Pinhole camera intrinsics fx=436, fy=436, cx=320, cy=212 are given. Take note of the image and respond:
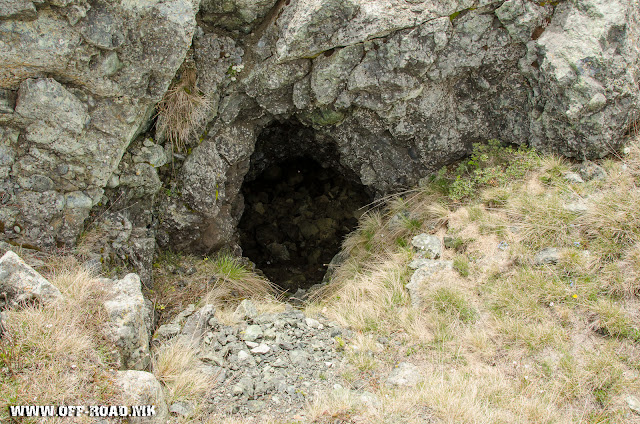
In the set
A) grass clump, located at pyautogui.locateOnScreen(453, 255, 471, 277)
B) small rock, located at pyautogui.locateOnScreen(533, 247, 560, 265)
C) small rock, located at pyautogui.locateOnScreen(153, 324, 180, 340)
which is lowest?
small rock, located at pyautogui.locateOnScreen(153, 324, 180, 340)

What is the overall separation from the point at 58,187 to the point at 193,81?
182cm

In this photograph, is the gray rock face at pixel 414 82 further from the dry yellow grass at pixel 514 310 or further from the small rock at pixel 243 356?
the small rock at pixel 243 356

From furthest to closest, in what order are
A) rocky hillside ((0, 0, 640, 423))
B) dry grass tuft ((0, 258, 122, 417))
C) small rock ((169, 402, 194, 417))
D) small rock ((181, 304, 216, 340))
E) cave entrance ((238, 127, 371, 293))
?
cave entrance ((238, 127, 371, 293)) → small rock ((181, 304, 216, 340)) → rocky hillside ((0, 0, 640, 423)) → small rock ((169, 402, 194, 417)) → dry grass tuft ((0, 258, 122, 417))

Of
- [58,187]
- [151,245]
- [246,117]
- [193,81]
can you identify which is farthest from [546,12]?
[58,187]

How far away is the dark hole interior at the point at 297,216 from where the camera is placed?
282 inches

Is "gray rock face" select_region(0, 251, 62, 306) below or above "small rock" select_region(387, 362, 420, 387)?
above

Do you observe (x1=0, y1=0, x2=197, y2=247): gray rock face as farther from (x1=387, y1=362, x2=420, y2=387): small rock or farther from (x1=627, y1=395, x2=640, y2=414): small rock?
(x1=627, y1=395, x2=640, y2=414): small rock

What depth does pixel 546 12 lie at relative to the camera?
4.72 metres

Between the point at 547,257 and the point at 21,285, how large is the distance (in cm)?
463

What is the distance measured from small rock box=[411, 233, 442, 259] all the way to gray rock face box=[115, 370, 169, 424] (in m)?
2.97

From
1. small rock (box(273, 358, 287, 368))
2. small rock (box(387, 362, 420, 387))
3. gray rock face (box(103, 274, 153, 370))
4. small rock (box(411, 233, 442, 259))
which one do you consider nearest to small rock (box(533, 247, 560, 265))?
small rock (box(411, 233, 442, 259))

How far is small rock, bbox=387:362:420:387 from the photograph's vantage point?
363 centimetres

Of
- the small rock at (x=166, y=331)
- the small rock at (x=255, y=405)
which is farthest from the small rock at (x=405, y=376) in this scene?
the small rock at (x=166, y=331)

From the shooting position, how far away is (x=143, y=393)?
3.06 metres
